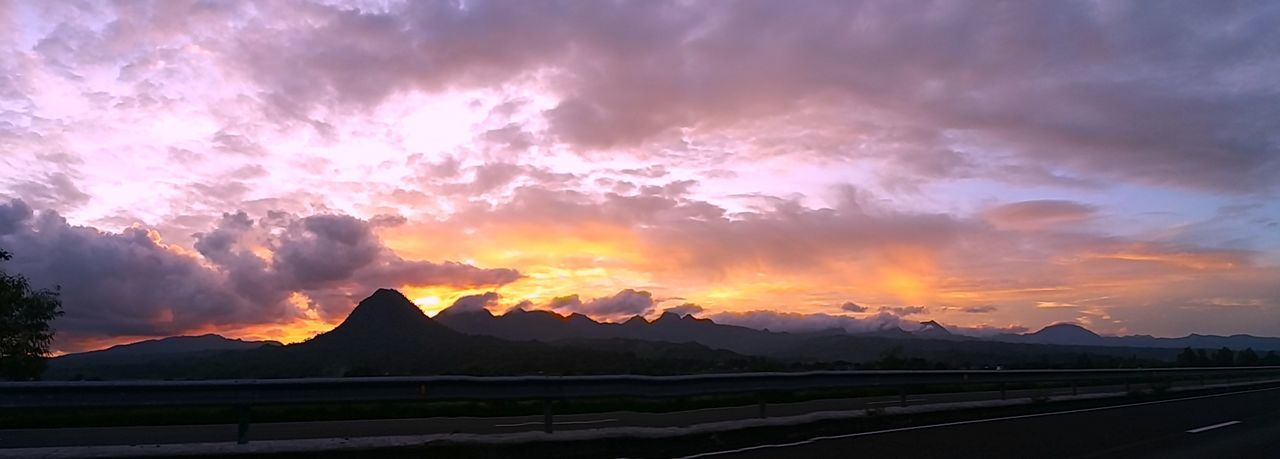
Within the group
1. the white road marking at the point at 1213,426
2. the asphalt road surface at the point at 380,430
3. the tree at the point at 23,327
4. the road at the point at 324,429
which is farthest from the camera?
the tree at the point at 23,327

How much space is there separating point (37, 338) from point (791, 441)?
24.1m

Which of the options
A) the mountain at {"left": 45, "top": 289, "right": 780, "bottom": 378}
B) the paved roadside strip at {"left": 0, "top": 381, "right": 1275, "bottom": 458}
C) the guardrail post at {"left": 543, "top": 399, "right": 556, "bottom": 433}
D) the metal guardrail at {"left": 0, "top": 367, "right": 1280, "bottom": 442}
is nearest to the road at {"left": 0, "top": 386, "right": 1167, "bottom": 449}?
the metal guardrail at {"left": 0, "top": 367, "right": 1280, "bottom": 442}

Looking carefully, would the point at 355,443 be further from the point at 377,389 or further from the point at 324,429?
the point at 324,429

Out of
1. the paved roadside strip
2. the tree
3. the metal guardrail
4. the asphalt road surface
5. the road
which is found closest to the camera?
the paved roadside strip

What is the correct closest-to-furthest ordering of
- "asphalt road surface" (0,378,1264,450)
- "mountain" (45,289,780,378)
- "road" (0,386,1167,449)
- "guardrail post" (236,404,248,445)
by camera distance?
"guardrail post" (236,404,248,445)
"asphalt road surface" (0,378,1264,450)
"road" (0,386,1167,449)
"mountain" (45,289,780,378)

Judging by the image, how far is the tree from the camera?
26875 mm

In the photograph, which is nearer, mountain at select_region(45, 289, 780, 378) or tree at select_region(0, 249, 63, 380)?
tree at select_region(0, 249, 63, 380)

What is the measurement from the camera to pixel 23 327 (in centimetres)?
2762

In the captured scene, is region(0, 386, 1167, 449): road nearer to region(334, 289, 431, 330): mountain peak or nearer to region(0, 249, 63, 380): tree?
region(0, 249, 63, 380): tree

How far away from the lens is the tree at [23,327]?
88.2 ft

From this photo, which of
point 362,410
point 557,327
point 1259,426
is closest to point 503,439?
point 362,410

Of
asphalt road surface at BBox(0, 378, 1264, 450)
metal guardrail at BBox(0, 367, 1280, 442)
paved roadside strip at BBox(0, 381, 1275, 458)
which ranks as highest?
metal guardrail at BBox(0, 367, 1280, 442)

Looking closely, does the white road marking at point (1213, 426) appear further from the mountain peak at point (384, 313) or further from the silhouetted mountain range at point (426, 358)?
the mountain peak at point (384, 313)

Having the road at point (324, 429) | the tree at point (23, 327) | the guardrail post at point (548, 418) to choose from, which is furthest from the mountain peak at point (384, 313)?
the guardrail post at point (548, 418)
